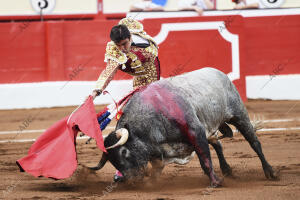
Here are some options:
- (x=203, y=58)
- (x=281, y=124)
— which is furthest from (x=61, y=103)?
(x=281, y=124)

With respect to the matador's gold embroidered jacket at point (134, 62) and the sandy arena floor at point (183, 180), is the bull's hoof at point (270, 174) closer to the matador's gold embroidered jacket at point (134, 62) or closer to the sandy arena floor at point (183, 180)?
the sandy arena floor at point (183, 180)

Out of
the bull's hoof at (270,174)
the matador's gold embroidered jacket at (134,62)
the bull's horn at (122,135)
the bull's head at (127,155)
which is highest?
the matador's gold embroidered jacket at (134,62)

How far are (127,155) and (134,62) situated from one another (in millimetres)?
667

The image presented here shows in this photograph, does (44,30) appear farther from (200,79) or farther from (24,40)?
(200,79)

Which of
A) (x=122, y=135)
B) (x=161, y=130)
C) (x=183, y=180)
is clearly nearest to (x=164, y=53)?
(x=183, y=180)

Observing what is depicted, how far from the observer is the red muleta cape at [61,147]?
12.6 ft

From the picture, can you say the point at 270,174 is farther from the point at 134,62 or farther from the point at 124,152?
the point at 134,62

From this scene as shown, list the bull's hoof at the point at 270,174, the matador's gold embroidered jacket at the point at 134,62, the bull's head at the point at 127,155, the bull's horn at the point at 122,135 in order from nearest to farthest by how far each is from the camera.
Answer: the bull's horn at the point at 122,135
the bull's head at the point at 127,155
the matador's gold embroidered jacket at the point at 134,62
the bull's hoof at the point at 270,174

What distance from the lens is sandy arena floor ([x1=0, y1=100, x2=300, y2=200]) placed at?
381 centimetres

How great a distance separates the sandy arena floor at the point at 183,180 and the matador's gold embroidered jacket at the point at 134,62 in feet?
2.21

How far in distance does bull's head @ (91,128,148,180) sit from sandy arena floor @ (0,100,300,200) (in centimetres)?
15

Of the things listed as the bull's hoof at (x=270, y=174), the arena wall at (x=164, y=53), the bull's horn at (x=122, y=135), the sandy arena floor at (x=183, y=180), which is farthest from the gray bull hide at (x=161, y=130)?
the arena wall at (x=164, y=53)

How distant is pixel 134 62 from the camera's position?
4.18 metres

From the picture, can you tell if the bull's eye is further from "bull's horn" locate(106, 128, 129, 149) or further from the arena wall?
the arena wall
